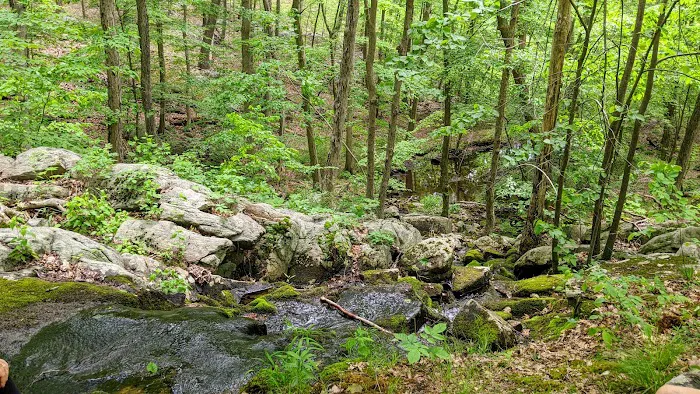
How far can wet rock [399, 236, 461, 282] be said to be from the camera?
9133 millimetres

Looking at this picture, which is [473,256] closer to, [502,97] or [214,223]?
[502,97]

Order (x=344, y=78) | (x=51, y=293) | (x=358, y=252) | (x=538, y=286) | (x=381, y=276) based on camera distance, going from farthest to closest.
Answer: (x=344, y=78) < (x=358, y=252) < (x=381, y=276) < (x=538, y=286) < (x=51, y=293)

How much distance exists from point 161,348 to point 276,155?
24.3 ft

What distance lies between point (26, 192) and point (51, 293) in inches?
147

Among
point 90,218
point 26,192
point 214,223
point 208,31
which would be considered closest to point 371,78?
point 214,223

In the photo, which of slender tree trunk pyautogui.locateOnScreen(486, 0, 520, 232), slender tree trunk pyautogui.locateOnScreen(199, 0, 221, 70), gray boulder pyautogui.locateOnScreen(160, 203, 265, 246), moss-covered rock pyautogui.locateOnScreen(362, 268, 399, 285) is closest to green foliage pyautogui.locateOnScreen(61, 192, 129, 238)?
gray boulder pyautogui.locateOnScreen(160, 203, 265, 246)

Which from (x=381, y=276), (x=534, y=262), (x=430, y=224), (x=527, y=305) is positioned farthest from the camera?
(x=430, y=224)

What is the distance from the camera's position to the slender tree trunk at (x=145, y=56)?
42.3ft

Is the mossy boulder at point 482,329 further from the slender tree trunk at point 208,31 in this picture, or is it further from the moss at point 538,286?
the slender tree trunk at point 208,31

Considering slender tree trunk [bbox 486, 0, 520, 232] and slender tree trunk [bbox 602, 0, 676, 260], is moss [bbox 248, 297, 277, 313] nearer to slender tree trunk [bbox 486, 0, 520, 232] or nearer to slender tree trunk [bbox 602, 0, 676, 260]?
slender tree trunk [bbox 602, 0, 676, 260]

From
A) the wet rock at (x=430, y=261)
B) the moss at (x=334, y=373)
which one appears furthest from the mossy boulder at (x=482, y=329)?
the wet rock at (x=430, y=261)

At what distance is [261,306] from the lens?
6.71m

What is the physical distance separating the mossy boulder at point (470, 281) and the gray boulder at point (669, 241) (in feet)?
11.3

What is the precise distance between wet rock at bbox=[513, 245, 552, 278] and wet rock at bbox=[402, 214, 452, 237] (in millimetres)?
4607
